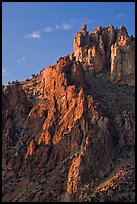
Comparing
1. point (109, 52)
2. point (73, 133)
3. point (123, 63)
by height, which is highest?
point (109, 52)

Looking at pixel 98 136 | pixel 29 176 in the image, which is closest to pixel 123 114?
pixel 98 136

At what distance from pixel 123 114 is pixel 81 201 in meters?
19.6

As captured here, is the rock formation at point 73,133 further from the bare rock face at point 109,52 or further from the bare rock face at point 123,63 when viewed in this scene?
the bare rock face at point 109,52

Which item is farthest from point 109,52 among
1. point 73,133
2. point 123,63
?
point 73,133

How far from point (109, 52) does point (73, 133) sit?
97.1 ft

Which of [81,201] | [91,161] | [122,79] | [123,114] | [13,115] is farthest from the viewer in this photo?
[122,79]

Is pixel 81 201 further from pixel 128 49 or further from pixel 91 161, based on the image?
pixel 128 49

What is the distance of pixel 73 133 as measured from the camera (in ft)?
205

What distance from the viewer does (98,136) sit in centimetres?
6041

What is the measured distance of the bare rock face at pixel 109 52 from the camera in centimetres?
8156

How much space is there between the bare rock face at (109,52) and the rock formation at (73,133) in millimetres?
207

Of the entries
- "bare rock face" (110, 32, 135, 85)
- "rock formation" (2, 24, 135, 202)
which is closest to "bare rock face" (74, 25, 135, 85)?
"bare rock face" (110, 32, 135, 85)

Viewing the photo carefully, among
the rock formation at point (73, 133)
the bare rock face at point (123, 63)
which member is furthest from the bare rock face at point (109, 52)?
the rock formation at point (73, 133)

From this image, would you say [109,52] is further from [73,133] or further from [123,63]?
[73,133]
